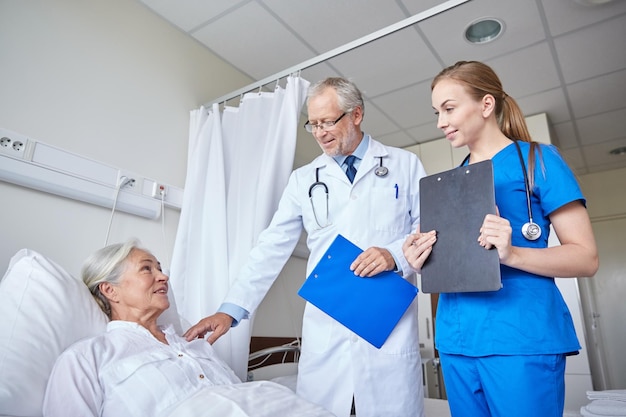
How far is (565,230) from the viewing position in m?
0.79

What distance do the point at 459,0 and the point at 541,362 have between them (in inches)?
51.2

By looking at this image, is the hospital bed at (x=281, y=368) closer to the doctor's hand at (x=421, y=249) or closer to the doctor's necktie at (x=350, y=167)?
the doctor's necktie at (x=350, y=167)

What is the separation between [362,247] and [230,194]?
0.89 meters

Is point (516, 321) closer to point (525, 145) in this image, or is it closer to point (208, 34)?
point (525, 145)

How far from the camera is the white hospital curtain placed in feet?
5.95

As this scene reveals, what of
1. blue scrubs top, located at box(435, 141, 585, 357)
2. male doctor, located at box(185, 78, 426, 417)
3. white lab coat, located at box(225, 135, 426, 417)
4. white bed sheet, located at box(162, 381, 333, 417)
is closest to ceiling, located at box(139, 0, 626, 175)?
male doctor, located at box(185, 78, 426, 417)

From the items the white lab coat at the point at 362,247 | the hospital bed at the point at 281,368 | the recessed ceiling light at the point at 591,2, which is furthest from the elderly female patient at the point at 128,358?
the recessed ceiling light at the point at 591,2

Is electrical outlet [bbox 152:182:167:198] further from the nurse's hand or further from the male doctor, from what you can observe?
the nurse's hand

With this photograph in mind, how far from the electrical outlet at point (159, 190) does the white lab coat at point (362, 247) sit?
0.71 metres

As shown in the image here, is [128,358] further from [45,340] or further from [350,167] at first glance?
[350,167]

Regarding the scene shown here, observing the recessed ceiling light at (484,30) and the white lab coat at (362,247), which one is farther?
the recessed ceiling light at (484,30)

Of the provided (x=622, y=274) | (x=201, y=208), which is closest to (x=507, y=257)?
(x=201, y=208)

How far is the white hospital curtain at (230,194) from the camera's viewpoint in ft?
5.95

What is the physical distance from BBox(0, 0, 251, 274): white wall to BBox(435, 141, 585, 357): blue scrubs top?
147 cm
